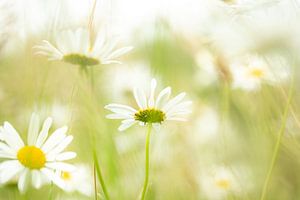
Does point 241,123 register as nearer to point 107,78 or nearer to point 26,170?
point 107,78

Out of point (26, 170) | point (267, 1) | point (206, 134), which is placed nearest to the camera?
point (26, 170)

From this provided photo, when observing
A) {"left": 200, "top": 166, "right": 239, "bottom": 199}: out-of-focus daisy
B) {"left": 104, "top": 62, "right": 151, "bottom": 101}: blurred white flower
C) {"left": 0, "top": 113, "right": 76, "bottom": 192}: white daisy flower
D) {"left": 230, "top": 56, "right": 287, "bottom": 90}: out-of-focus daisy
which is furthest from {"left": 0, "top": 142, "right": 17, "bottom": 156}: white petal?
{"left": 230, "top": 56, "right": 287, "bottom": 90}: out-of-focus daisy

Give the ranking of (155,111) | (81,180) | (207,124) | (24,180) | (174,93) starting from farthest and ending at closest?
(207,124) < (174,93) < (81,180) < (155,111) < (24,180)

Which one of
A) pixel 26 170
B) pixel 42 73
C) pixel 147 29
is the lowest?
pixel 26 170

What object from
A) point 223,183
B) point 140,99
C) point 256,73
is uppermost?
point 256,73

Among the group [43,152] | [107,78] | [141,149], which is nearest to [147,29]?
[107,78]

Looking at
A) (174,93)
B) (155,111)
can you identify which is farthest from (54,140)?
(174,93)

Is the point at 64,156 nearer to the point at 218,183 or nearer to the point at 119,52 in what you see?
the point at 119,52
